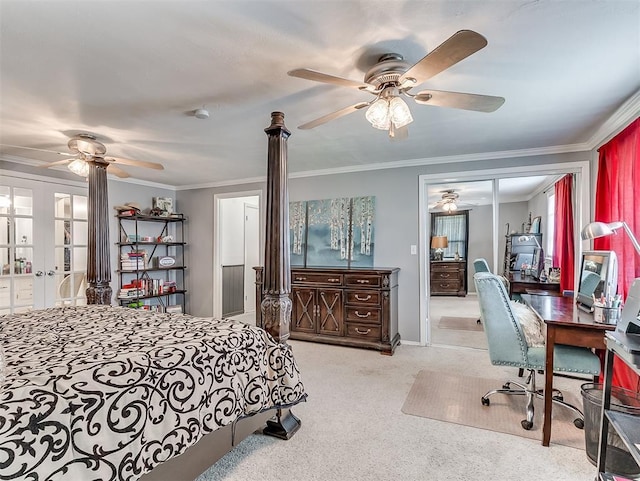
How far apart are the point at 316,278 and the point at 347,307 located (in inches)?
20.6

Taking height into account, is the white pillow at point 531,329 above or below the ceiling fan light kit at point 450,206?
below

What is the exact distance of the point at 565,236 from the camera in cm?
353

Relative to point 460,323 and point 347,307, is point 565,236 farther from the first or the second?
point 347,307

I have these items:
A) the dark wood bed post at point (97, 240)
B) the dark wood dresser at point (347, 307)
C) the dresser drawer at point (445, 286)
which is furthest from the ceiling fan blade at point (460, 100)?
the dark wood bed post at point (97, 240)

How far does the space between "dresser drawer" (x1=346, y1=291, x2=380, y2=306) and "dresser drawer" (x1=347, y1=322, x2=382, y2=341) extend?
26 cm

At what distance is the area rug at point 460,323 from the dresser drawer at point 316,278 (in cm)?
158

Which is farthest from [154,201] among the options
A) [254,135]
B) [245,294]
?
[254,135]

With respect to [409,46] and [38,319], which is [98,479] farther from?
[409,46]

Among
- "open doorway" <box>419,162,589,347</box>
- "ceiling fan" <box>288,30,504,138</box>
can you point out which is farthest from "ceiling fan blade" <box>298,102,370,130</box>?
"open doorway" <box>419,162,589,347</box>

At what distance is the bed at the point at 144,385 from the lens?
112 cm

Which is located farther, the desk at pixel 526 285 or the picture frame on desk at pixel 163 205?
the picture frame on desk at pixel 163 205

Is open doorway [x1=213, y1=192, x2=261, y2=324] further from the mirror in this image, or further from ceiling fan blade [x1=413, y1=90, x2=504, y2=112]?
the mirror

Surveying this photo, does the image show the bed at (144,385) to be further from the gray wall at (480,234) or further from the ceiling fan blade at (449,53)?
the gray wall at (480,234)

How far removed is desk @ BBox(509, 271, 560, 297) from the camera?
3.49 m
